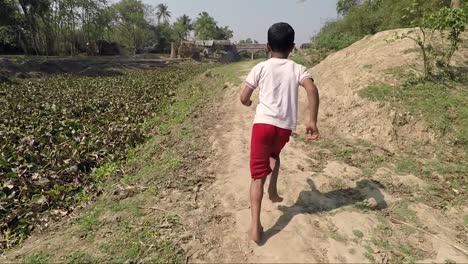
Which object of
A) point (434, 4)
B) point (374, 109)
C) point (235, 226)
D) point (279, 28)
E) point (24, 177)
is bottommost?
point (24, 177)

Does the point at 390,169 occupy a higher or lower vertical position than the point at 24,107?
higher

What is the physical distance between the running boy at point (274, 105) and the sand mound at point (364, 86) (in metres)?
2.97

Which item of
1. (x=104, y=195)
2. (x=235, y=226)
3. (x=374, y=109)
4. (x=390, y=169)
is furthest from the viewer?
(x=374, y=109)

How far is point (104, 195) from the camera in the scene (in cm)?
457

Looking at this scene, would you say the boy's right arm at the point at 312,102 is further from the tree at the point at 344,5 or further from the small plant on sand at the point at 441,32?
the tree at the point at 344,5

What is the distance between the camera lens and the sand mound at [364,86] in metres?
5.85

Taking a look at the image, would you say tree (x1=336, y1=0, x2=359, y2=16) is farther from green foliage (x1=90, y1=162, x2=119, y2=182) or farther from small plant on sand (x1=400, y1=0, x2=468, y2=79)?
green foliage (x1=90, y1=162, x2=119, y2=182)

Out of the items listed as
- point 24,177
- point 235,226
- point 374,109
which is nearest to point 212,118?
point 374,109

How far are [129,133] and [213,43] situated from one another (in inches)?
2182

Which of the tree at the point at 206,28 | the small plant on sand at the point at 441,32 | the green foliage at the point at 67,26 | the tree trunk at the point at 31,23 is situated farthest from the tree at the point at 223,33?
the small plant on sand at the point at 441,32

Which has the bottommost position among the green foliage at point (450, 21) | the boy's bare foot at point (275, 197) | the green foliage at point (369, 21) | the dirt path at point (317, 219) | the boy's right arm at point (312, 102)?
the dirt path at point (317, 219)

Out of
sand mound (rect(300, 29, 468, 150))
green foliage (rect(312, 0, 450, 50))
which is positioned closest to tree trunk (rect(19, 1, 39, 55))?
green foliage (rect(312, 0, 450, 50))

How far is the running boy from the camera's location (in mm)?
3223

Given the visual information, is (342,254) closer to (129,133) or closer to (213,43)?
(129,133)
